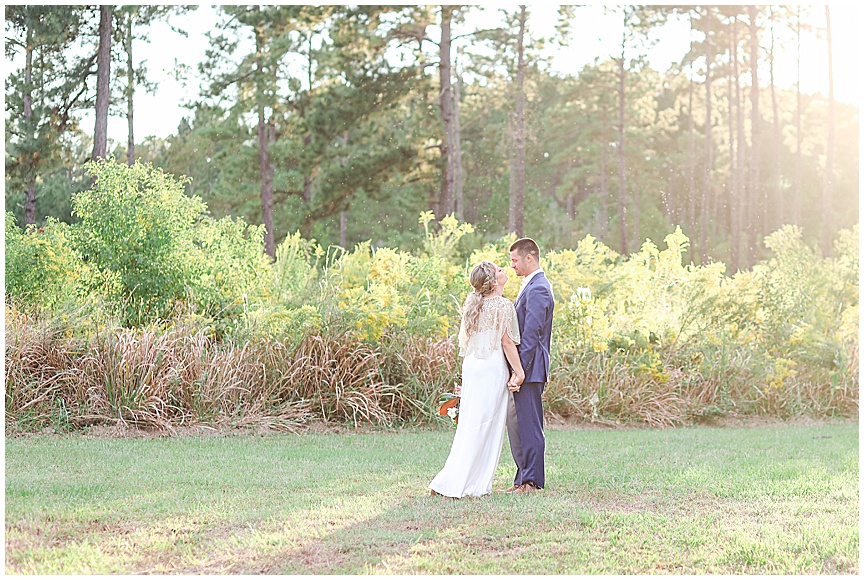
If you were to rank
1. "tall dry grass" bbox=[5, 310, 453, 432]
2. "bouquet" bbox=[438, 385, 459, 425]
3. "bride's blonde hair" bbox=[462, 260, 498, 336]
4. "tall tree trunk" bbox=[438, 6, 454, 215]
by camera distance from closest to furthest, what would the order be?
"bride's blonde hair" bbox=[462, 260, 498, 336] → "bouquet" bbox=[438, 385, 459, 425] → "tall dry grass" bbox=[5, 310, 453, 432] → "tall tree trunk" bbox=[438, 6, 454, 215]

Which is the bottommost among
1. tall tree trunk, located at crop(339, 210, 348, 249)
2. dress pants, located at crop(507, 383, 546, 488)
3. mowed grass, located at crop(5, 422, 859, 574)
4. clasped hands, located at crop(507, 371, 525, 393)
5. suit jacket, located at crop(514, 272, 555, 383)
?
mowed grass, located at crop(5, 422, 859, 574)

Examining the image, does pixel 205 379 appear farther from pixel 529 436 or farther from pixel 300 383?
pixel 529 436

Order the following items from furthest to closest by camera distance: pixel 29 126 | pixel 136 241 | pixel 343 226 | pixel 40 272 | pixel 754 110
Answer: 1. pixel 343 226
2. pixel 754 110
3. pixel 29 126
4. pixel 40 272
5. pixel 136 241

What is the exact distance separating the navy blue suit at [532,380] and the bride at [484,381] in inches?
Result: 3.6

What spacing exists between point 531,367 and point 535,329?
0.25 metres

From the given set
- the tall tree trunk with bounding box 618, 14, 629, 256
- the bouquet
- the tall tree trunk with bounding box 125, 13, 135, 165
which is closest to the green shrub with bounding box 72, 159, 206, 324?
the bouquet

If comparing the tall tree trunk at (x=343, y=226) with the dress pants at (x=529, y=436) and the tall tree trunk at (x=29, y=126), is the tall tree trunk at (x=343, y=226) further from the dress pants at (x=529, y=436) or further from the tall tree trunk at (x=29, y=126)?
the dress pants at (x=529, y=436)

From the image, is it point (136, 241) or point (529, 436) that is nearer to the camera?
point (529, 436)

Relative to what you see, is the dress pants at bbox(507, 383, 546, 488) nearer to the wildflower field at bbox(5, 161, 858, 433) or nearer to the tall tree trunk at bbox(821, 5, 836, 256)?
the wildflower field at bbox(5, 161, 858, 433)

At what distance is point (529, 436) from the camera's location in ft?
19.4

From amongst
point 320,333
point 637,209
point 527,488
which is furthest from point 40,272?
point 637,209

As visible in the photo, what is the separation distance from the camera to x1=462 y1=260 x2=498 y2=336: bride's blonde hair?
5875mm

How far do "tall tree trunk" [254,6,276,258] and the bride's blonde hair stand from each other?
706 inches

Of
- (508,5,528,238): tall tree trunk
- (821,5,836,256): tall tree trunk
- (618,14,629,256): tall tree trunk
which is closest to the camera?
(508,5,528,238): tall tree trunk
